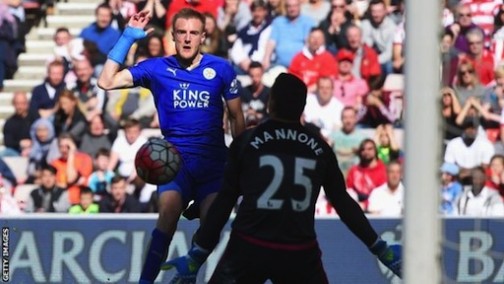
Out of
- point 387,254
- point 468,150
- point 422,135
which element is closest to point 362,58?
point 468,150

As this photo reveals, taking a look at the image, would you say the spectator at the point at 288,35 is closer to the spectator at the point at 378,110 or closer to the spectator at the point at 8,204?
the spectator at the point at 378,110

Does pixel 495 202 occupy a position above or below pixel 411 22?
below

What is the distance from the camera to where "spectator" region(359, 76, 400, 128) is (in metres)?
15.3

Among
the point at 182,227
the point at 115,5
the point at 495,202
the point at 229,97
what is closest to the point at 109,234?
the point at 182,227

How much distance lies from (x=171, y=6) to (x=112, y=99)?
1319 mm

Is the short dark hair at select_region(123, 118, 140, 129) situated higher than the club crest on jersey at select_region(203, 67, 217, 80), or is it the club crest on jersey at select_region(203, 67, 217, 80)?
the club crest on jersey at select_region(203, 67, 217, 80)

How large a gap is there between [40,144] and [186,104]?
5.97m

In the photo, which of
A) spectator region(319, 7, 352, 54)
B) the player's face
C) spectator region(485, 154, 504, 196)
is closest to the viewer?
the player's face

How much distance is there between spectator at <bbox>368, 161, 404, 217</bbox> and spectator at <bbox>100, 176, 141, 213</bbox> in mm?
2355

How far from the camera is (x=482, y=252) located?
464 inches

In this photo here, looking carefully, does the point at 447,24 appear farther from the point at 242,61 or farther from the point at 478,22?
the point at 242,61

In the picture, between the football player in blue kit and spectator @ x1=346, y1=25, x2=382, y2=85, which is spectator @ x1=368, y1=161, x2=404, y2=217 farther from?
the football player in blue kit

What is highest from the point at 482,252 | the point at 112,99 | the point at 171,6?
the point at 171,6

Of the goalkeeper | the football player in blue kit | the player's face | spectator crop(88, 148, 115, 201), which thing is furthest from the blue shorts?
spectator crop(88, 148, 115, 201)
